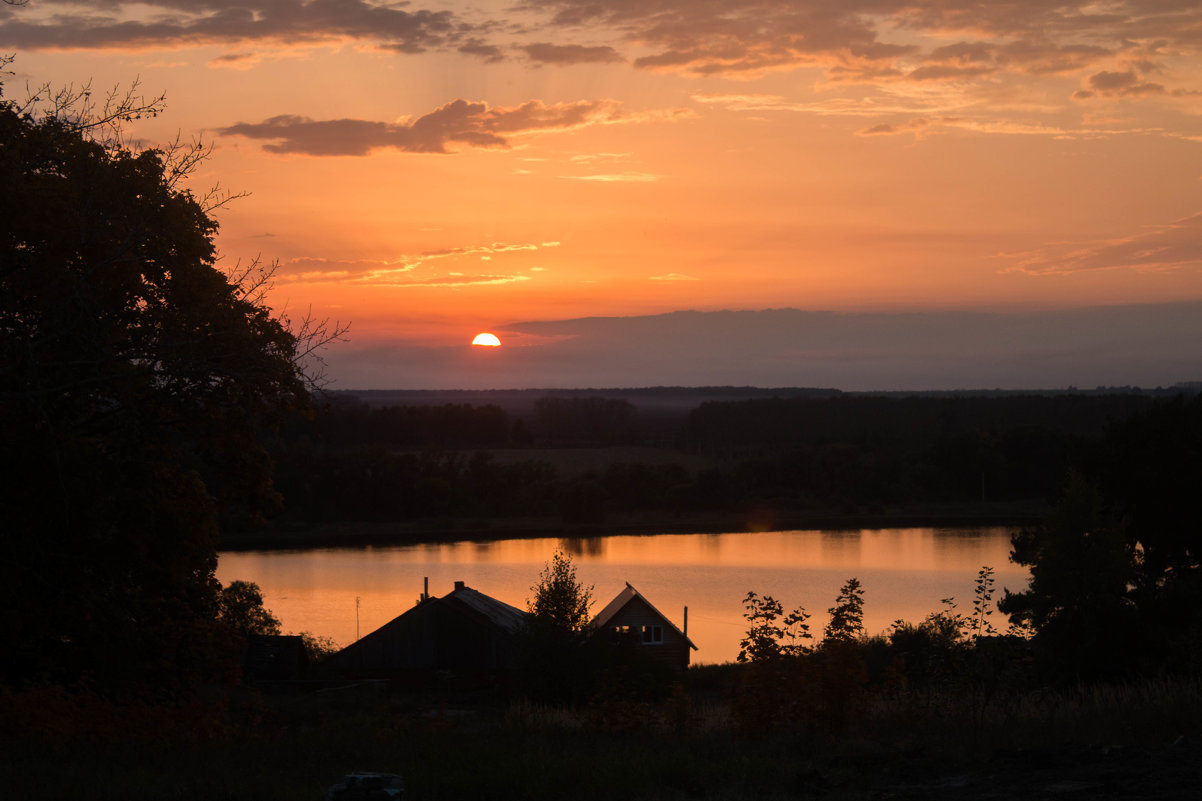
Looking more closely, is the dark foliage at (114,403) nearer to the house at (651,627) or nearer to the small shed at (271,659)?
the small shed at (271,659)

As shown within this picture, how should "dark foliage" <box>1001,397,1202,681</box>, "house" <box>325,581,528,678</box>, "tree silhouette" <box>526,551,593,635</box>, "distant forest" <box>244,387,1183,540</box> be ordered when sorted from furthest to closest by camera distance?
"distant forest" <box>244,387,1183,540</box> < "house" <box>325,581,528,678</box> < "tree silhouette" <box>526,551,593,635</box> < "dark foliage" <box>1001,397,1202,681</box>

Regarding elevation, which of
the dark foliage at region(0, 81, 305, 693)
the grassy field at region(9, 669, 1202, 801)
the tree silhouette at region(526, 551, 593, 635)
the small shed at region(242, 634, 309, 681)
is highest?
the dark foliage at region(0, 81, 305, 693)

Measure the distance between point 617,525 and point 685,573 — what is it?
20.3 metres

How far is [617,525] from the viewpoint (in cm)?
6406

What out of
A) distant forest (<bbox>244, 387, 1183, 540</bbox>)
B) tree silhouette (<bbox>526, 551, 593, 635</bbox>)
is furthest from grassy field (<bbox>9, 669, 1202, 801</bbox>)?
distant forest (<bbox>244, 387, 1183, 540</bbox>)

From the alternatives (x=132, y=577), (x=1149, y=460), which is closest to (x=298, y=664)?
(x=132, y=577)

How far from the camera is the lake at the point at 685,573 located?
35188 millimetres

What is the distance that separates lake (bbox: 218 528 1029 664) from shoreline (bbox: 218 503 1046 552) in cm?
215

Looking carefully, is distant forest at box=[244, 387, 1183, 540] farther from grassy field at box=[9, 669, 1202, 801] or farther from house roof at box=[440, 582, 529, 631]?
grassy field at box=[9, 669, 1202, 801]

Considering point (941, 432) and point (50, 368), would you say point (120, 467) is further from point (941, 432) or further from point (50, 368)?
point (941, 432)

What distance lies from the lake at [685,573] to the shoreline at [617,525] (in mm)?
2146

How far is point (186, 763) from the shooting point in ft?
23.0

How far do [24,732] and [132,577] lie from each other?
7.77ft

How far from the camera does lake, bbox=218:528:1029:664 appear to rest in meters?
35.2
